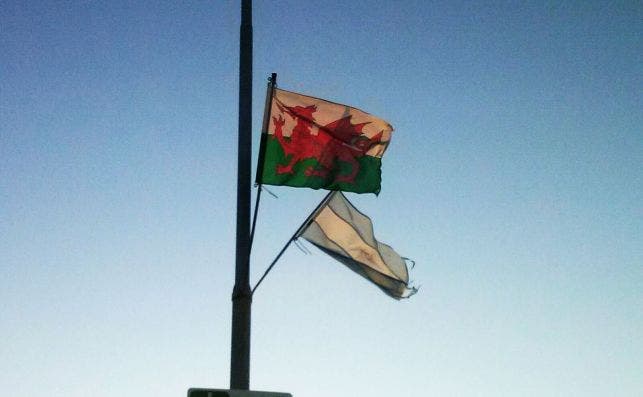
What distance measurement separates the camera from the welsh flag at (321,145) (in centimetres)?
819

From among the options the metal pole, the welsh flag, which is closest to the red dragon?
the welsh flag

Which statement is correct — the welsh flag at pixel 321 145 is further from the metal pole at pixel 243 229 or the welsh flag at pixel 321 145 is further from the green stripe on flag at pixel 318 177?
the metal pole at pixel 243 229

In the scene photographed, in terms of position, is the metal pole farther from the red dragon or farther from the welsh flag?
the red dragon

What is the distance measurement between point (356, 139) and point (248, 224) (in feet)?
9.53

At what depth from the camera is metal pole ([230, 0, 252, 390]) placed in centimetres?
608

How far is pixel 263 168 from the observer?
7.84m

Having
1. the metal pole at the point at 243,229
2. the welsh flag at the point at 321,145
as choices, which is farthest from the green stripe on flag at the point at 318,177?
the metal pole at the point at 243,229

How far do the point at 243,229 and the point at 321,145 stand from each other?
8.13 ft

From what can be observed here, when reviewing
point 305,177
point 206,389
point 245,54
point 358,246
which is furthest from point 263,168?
point 206,389

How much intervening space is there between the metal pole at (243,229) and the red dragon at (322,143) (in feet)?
3.32

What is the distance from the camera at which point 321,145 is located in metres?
8.83

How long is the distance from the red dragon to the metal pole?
3.32 feet

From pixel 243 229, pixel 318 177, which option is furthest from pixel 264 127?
pixel 243 229

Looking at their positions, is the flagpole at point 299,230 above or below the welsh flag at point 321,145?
below
